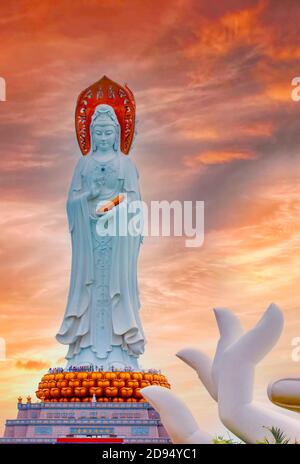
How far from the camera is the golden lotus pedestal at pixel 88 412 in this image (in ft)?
64.4

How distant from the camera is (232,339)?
11.0m

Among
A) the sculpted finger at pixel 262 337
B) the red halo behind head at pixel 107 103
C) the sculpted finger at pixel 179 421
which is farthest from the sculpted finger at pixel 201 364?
the red halo behind head at pixel 107 103

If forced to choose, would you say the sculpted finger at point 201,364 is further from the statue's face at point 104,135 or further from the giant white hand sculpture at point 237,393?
the statue's face at point 104,135

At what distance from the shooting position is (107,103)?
22.5 m

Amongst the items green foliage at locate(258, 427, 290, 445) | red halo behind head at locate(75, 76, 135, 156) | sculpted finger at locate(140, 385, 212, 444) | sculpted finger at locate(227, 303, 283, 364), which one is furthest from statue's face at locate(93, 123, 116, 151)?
green foliage at locate(258, 427, 290, 445)

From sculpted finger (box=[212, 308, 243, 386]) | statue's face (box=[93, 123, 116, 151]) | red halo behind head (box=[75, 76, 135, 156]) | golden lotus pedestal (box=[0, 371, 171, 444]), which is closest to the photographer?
sculpted finger (box=[212, 308, 243, 386])

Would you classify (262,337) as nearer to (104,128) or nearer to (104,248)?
(104,248)

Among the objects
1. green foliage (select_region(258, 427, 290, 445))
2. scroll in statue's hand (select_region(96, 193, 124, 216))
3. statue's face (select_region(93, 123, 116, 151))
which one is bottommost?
green foliage (select_region(258, 427, 290, 445))

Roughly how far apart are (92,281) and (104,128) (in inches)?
136

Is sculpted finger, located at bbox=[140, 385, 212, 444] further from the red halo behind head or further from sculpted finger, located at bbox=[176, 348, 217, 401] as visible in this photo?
the red halo behind head

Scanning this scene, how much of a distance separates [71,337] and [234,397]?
11.4m

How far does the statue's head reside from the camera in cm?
2223
